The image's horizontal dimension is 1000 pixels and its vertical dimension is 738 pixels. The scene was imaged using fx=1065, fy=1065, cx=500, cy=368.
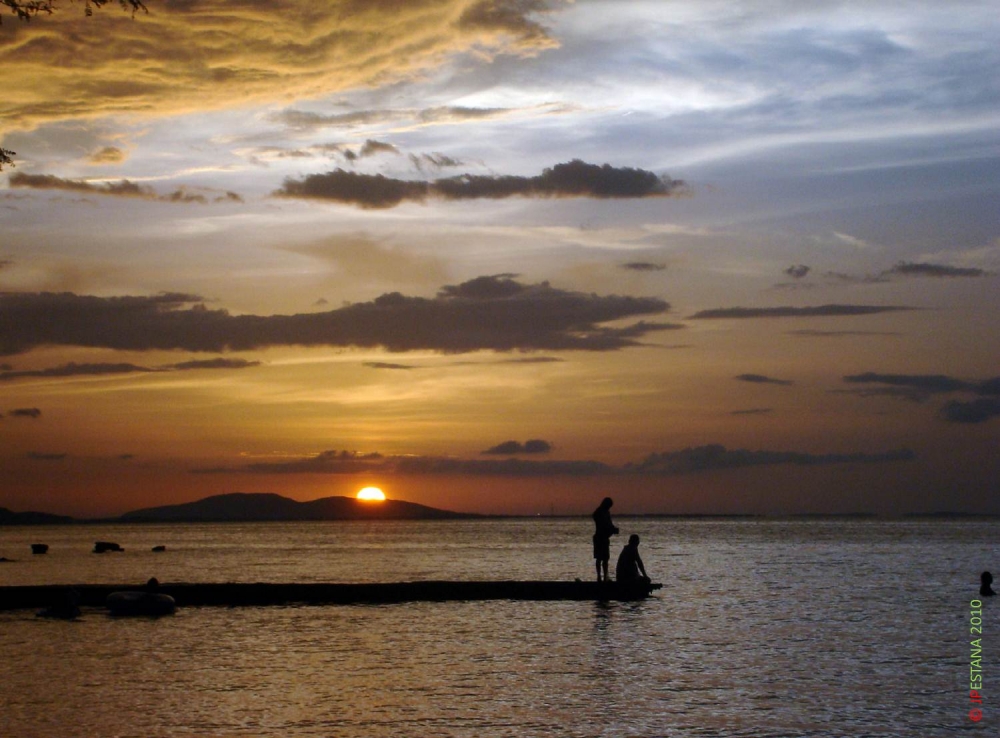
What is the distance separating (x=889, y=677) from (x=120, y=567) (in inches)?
2722

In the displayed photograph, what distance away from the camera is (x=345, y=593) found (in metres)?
38.5

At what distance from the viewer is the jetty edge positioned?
3597 cm

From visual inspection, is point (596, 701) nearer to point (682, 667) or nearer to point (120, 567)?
point (682, 667)

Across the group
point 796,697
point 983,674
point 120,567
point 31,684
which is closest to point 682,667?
point 796,697

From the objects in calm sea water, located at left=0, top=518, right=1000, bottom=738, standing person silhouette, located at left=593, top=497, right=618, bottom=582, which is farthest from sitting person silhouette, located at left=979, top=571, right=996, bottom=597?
standing person silhouette, located at left=593, top=497, right=618, bottom=582

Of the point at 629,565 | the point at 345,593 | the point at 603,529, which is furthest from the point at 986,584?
the point at 345,593

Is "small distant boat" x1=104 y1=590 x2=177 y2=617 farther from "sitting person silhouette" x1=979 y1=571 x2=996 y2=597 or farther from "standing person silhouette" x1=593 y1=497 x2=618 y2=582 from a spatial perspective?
"sitting person silhouette" x1=979 y1=571 x2=996 y2=597

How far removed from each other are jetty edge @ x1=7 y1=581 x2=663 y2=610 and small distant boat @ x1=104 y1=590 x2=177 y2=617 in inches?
76.3

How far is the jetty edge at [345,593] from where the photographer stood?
118 ft

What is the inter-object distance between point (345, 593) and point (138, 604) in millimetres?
7311

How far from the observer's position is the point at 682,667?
24703 millimetres

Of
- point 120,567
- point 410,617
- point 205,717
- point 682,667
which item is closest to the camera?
point 205,717

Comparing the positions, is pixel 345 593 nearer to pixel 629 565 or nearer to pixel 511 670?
pixel 629 565

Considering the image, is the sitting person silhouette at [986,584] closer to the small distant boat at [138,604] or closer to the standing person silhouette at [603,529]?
the standing person silhouette at [603,529]
